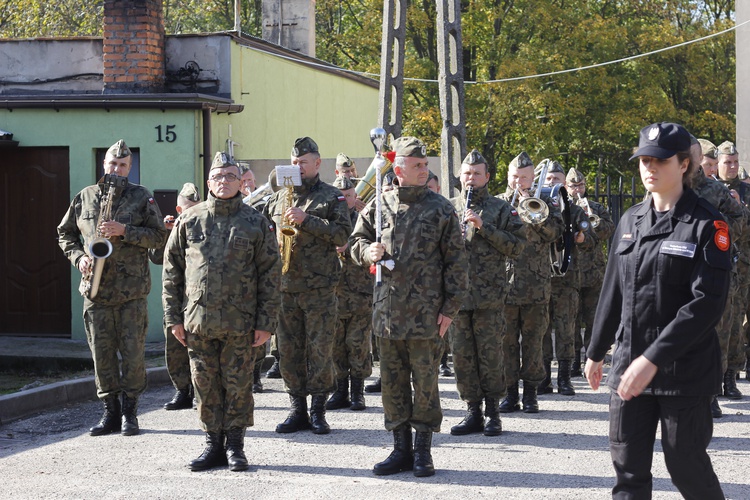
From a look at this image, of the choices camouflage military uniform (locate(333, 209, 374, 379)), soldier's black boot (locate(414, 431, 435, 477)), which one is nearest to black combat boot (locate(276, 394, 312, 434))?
camouflage military uniform (locate(333, 209, 374, 379))

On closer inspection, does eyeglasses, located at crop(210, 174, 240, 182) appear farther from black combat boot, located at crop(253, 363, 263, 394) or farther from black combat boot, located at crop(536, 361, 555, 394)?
black combat boot, located at crop(536, 361, 555, 394)

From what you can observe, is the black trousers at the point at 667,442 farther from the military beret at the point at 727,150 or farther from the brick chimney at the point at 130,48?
the brick chimney at the point at 130,48

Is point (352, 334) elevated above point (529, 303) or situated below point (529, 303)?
below

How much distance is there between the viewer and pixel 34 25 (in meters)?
32.8

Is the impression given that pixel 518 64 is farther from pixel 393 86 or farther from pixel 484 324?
pixel 484 324

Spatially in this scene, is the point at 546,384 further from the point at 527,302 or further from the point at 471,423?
the point at 471,423

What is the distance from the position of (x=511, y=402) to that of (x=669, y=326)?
485 centimetres

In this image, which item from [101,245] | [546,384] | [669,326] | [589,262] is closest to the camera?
[669,326]

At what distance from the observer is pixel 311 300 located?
8.62m

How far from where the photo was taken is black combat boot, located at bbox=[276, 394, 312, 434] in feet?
28.3

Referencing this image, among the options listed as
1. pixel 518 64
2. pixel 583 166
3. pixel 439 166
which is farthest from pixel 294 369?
pixel 583 166

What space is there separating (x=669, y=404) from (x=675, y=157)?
43.4 inches

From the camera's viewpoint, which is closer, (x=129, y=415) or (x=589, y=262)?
(x=129, y=415)

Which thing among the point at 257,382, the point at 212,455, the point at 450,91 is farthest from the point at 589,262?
the point at 450,91
